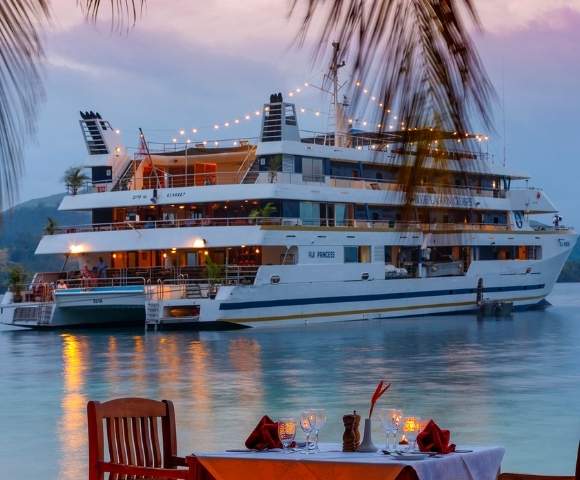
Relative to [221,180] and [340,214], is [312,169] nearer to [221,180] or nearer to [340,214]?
[340,214]

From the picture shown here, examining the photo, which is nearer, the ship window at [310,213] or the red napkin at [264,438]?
the red napkin at [264,438]

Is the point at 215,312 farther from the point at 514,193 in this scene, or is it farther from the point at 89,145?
the point at 514,193

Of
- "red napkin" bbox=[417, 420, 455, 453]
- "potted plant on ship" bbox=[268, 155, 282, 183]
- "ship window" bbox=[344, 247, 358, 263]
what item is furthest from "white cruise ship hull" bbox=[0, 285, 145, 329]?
"red napkin" bbox=[417, 420, 455, 453]

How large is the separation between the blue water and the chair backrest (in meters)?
4.38

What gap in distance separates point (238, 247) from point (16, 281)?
547 cm

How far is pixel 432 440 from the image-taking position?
3.92 metres

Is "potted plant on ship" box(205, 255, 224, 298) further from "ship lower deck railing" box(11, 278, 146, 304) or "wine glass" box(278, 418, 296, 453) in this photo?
"wine glass" box(278, 418, 296, 453)

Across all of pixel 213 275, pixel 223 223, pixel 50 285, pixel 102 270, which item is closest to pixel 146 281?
pixel 102 270

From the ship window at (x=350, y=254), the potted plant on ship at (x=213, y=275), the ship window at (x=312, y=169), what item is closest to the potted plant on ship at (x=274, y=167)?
the ship window at (x=312, y=169)

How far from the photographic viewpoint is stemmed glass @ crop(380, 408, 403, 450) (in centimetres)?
399

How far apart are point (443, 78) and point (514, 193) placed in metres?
35.8

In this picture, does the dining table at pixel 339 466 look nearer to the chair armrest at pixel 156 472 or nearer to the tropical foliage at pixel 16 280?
the chair armrest at pixel 156 472

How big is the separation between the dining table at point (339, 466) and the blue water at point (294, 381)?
5027 mm

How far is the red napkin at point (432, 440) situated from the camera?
3.90m
